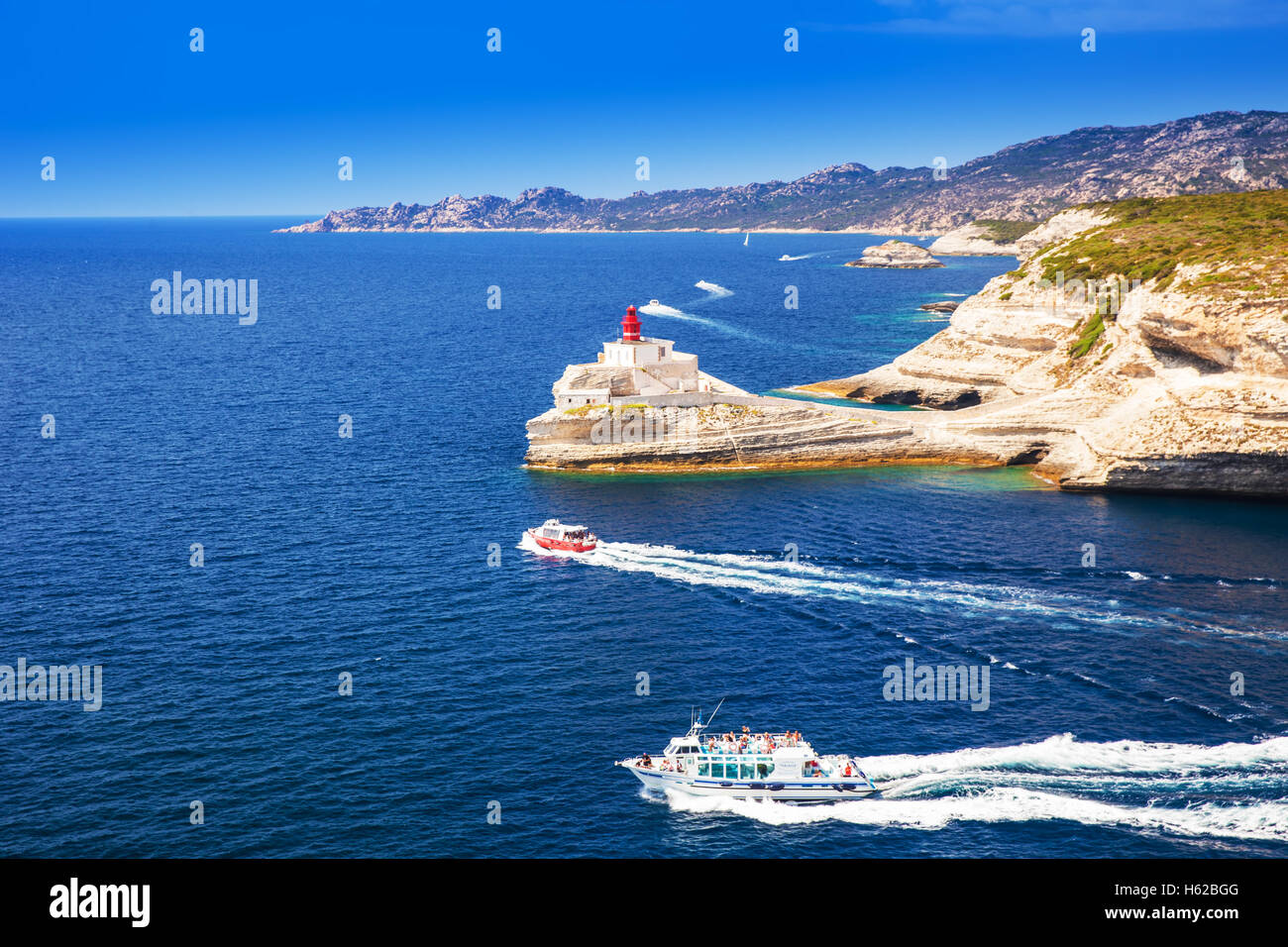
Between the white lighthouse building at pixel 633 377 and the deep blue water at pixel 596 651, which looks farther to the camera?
the white lighthouse building at pixel 633 377

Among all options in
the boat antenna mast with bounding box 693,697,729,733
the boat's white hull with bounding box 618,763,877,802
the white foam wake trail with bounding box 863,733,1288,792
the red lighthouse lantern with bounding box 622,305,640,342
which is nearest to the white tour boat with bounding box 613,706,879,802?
the boat's white hull with bounding box 618,763,877,802

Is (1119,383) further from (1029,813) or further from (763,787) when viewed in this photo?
(763,787)

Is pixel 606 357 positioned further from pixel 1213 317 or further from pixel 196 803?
pixel 196 803

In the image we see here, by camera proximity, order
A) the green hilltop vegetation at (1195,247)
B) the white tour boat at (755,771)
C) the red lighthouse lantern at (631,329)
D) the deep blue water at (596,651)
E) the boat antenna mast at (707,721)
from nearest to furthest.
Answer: the deep blue water at (596,651) → the white tour boat at (755,771) → the boat antenna mast at (707,721) → the green hilltop vegetation at (1195,247) → the red lighthouse lantern at (631,329)

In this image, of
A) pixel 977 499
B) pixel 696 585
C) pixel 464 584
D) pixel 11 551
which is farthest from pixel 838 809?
pixel 11 551

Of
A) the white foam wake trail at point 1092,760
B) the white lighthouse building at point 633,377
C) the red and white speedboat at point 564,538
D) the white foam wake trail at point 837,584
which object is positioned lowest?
the white foam wake trail at point 1092,760

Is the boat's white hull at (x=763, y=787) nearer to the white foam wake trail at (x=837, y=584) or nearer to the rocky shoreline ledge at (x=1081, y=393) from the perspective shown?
the white foam wake trail at (x=837, y=584)

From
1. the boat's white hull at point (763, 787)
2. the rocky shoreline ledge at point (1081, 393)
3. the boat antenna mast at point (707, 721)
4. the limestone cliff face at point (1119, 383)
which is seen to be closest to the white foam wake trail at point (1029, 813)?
the boat's white hull at point (763, 787)
